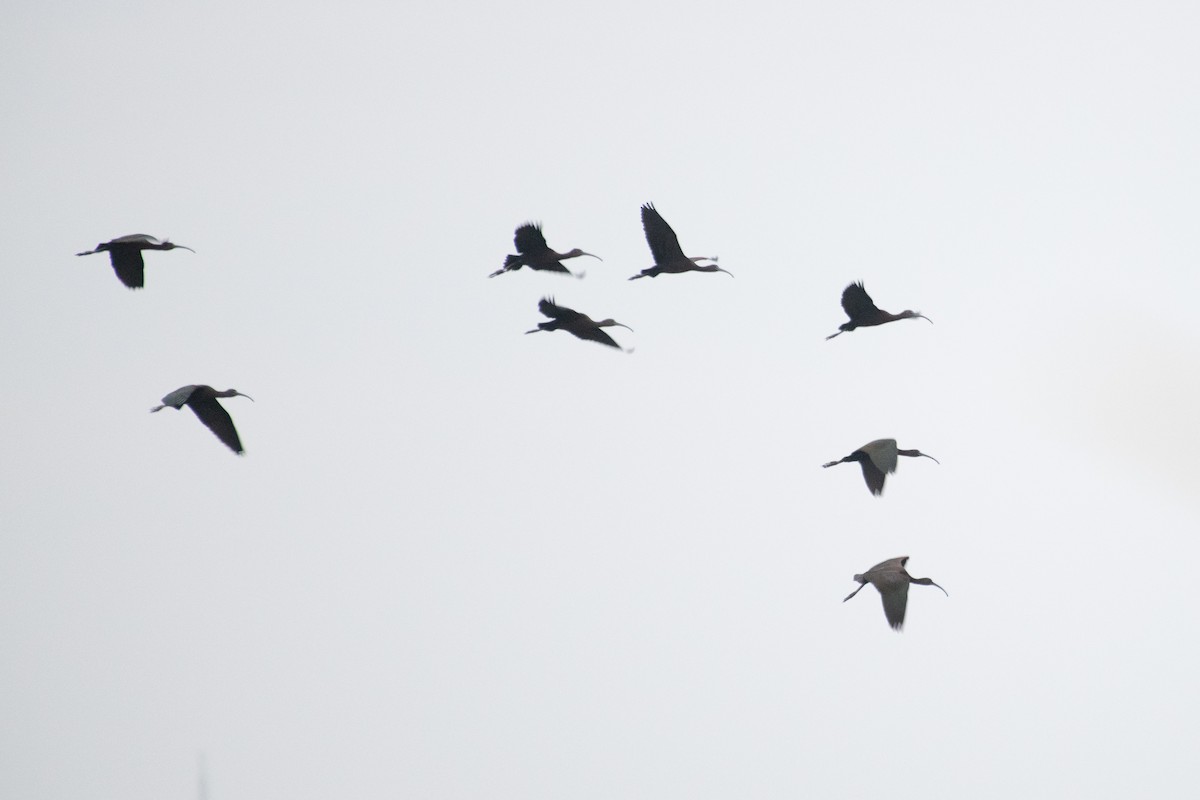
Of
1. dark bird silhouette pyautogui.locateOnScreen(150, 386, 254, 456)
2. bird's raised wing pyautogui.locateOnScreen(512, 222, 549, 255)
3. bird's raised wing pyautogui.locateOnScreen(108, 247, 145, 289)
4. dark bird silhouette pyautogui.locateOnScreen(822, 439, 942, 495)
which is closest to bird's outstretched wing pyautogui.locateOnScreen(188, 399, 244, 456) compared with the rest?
dark bird silhouette pyautogui.locateOnScreen(150, 386, 254, 456)

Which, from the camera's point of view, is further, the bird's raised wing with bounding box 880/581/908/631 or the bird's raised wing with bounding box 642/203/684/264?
the bird's raised wing with bounding box 642/203/684/264

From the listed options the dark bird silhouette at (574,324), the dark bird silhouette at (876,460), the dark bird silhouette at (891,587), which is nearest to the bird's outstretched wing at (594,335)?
the dark bird silhouette at (574,324)

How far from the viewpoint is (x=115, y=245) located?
31625mm

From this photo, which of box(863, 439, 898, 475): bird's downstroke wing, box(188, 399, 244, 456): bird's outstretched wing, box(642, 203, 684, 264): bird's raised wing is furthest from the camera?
box(642, 203, 684, 264): bird's raised wing

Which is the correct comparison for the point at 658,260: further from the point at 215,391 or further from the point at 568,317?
the point at 215,391

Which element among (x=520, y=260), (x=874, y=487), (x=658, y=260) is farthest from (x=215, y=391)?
(x=874, y=487)

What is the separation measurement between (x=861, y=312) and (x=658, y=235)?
3.72 metres

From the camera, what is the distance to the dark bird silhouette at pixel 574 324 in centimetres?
3381

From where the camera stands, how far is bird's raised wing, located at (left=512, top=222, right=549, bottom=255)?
32969mm

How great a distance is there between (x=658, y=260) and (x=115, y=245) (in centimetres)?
913

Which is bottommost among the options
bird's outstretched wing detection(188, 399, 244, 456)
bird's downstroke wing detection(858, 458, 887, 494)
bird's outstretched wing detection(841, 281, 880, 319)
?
bird's downstroke wing detection(858, 458, 887, 494)

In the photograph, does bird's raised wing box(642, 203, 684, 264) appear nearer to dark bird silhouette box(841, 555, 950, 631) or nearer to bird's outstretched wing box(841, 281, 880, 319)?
bird's outstretched wing box(841, 281, 880, 319)

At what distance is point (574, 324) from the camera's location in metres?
34.3

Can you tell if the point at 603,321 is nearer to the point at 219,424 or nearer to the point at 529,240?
the point at 529,240
